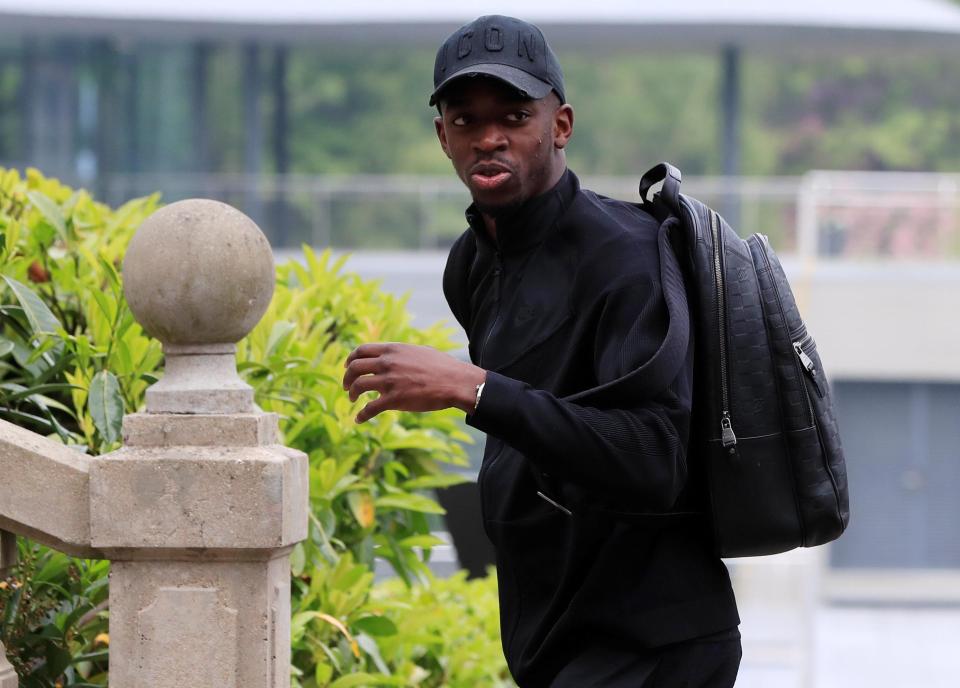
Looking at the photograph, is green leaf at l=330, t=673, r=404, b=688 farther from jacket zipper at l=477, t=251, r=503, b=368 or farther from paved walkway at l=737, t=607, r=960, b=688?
paved walkway at l=737, t=607, r=960, b=688

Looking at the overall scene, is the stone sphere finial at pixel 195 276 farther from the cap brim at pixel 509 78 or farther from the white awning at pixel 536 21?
the white awning at pixel 536 21

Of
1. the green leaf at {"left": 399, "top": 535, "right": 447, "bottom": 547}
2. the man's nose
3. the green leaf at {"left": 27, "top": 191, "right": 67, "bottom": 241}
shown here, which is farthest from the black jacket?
the green leaf at {"left": 27, "top": 191, "right": 67, "bottom": 241}

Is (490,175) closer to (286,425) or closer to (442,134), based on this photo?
(442,134)

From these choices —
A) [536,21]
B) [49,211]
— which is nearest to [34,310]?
[49,211]

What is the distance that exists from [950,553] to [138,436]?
19.0 meters

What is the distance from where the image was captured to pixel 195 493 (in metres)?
3.10

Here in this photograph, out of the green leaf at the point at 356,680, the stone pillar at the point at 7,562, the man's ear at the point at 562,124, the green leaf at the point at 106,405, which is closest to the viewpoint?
the man's ear at the point at 562,124

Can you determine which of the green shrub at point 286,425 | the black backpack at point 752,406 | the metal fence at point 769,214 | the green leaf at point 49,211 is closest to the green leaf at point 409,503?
the green shrub at point 286,425

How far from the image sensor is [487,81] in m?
2.93

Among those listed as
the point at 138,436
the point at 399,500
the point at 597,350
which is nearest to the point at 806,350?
the point at 597,350

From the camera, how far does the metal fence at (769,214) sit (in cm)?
1825

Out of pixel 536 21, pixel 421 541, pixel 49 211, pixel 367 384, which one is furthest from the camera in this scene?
pixel 536 21

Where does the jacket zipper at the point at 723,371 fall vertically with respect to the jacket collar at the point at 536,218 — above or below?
below

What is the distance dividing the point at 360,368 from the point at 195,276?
0.55 metres
